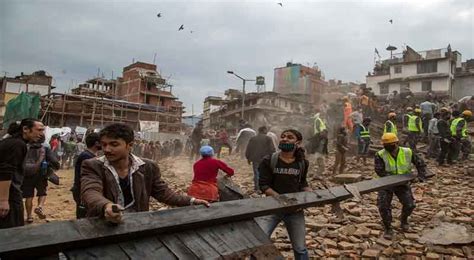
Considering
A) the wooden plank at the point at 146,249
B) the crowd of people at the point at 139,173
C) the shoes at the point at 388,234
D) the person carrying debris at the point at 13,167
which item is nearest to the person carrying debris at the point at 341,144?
the crowd of people at the point at 139,173

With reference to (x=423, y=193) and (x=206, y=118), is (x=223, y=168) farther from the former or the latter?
(x=206, y=118)

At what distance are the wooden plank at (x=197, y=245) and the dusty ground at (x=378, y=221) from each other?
328cm

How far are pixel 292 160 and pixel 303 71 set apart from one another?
5118cm

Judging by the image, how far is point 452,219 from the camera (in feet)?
20.5

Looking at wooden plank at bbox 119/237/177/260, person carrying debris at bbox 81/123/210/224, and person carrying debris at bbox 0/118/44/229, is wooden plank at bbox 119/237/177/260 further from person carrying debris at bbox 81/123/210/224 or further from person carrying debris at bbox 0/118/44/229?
person carrying debris at bbox 0/118/44/229

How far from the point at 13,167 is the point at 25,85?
48.5 m

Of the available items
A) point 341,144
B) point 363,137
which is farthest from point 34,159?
point 363,137

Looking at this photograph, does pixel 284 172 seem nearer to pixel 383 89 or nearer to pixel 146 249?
pixel 146 249

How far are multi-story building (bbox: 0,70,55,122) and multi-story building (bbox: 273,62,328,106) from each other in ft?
112

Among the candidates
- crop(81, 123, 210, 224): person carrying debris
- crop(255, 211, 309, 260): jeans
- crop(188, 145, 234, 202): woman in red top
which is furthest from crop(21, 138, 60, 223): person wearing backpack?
crop(255, 211, 309, 260): jeans

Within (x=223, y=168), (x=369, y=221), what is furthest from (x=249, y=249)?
(x=369, y=221)

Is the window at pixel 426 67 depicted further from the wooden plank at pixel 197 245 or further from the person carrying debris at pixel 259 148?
the wooden plank at pixel 197 245

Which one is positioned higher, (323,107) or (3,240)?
(323,107)

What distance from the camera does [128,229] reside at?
1.84m
